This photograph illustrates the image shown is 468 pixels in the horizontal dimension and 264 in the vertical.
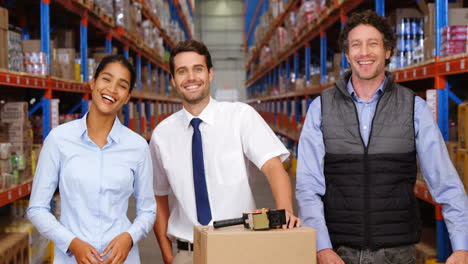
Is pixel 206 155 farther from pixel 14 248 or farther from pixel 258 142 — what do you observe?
pixel 14 248

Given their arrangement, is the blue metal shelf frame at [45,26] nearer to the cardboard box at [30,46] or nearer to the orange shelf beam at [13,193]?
the cardboard box at [30,46]

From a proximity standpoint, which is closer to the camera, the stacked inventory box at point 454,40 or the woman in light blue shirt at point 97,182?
the woman in light blue shirt at point 97,182

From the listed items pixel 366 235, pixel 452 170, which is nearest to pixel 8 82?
pixel 366 235

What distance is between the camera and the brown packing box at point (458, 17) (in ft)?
11.7

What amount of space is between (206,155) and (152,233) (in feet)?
11.4

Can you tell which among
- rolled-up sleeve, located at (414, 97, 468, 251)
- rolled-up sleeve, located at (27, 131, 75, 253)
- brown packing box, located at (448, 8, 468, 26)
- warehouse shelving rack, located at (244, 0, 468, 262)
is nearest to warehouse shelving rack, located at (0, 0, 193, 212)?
rolled-up sleeve, located at (27, 131, 75, 253)

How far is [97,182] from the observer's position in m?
1.92

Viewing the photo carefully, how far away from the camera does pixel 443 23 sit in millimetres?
3502

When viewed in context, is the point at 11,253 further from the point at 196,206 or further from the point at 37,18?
the point at 37,18

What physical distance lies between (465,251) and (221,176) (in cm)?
99

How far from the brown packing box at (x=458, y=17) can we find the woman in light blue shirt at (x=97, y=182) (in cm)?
259


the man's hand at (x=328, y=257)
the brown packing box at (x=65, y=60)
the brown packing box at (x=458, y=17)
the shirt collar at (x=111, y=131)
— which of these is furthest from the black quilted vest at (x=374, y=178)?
the brown packing box at (x=65, y=60)

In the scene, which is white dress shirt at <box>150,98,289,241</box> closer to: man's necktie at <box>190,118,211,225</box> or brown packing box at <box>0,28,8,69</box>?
man's necktie at <box>190,118,211,225</box>

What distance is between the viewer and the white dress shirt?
2152 mm
